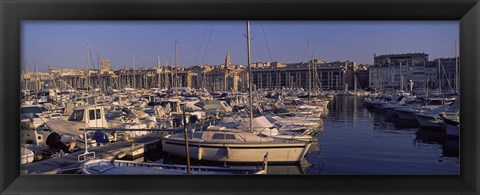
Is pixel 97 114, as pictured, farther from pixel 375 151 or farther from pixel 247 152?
pixel 375 151

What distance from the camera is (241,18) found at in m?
2.09

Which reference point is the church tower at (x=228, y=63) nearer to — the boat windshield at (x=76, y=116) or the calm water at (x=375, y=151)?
the calm water at (x=375, y=151)

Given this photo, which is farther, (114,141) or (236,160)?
(114,141)

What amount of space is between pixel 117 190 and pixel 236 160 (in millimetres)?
3292

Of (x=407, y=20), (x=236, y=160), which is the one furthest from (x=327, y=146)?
(x=407, y=20)

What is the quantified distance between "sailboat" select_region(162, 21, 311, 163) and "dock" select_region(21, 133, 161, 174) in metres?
Answer: 0.86

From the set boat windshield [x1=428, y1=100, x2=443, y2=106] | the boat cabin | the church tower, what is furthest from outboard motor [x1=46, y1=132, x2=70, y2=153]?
boat windshield [x1=428, y1=100, x2=443, y2=106]

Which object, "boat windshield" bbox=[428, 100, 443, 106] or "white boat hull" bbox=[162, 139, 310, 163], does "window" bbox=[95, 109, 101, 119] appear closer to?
"white boat hull" bbox=[162, 139, 310, 163]

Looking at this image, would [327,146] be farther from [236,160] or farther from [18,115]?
[18,115]

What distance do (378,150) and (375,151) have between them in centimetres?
18

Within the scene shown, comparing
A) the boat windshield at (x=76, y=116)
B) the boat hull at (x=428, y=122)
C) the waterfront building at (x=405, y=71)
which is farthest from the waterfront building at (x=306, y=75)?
the boat windshield at (x=76, y=116)

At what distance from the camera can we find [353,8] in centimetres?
209

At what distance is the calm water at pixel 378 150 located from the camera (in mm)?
5733

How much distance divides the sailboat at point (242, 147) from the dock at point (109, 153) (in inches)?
34.0
